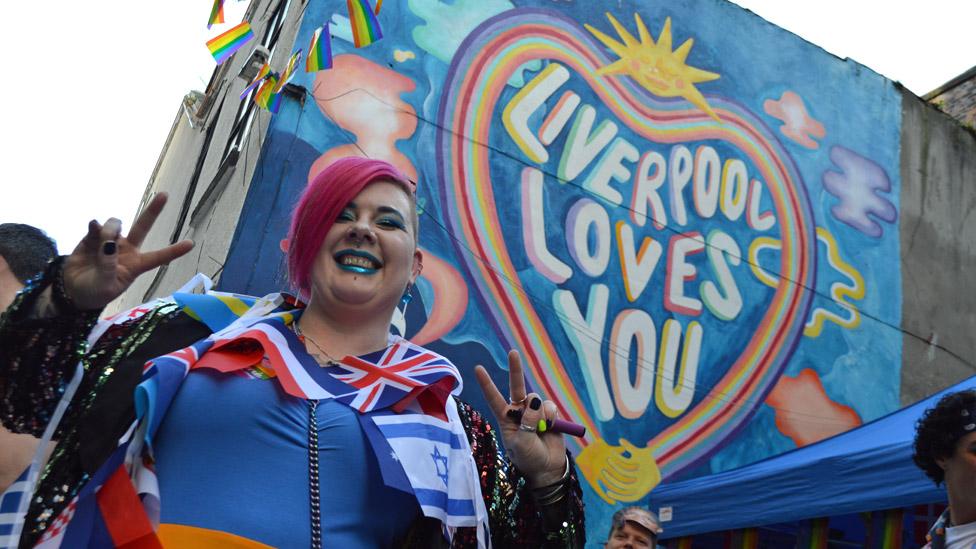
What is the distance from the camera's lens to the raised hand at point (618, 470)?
555cm

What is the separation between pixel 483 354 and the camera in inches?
211

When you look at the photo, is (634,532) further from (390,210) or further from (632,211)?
(632,211)

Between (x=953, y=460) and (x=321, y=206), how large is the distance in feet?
6.70

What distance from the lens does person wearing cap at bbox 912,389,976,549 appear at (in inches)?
92.0

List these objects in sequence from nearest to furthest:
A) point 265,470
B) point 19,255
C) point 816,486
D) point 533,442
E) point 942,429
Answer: point 265,470 → point 533,442 → point 19,255 → point 942,429 → point 816,486

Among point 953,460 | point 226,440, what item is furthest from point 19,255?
point 953,460

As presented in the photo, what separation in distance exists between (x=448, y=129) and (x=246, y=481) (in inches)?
183

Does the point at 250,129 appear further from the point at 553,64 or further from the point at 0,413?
the point at 0,413

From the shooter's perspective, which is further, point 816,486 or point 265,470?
point 816,486

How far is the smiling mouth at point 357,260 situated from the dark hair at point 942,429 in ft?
6.34

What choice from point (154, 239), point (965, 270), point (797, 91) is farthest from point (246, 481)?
point (154, 239)

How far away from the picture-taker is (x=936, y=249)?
26.0 ft

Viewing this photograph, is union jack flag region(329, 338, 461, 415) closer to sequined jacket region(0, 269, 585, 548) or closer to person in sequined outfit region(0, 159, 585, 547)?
person in sequined outfit region(0, 159, 585, 547)

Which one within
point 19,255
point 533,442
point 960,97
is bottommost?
point 533,442
